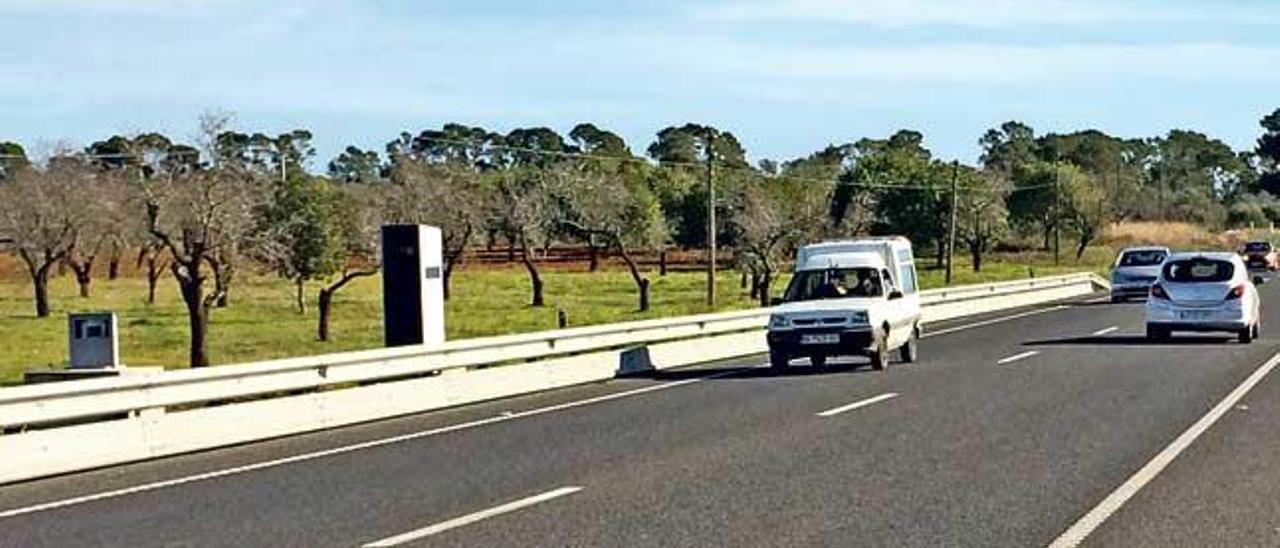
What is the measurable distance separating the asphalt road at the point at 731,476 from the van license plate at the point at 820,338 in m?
2.78

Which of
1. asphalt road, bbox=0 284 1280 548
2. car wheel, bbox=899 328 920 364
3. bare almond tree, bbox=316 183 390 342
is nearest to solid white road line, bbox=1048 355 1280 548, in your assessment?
asphalt road, bbox=0 284 1280 548

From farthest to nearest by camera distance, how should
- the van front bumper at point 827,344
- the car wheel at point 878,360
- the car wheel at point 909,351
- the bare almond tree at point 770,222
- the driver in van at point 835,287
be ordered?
the bare almond tree at point 770,222, the car wheel at point 909,351, the driver in van at point 835,287, the car wheel at point 878,360, the van front bumper at point 827,344

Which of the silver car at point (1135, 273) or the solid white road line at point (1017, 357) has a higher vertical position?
the silver car at point (1135, 273)

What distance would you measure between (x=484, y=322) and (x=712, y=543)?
4644cm

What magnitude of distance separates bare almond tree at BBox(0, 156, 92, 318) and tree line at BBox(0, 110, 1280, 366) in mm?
95

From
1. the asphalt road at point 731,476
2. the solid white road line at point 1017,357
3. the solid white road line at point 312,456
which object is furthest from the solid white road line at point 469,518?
the solid white road line at point 1017,357

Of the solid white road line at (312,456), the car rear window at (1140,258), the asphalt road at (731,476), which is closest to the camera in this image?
the asphalt road at (731,476)

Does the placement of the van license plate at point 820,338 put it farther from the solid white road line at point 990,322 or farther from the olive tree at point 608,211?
the olive tree at point 608,211

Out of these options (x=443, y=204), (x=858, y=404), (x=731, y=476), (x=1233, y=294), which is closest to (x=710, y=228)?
(x=1233, y=294)

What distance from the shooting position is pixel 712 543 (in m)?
9.69

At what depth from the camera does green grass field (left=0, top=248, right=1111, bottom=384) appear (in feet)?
155

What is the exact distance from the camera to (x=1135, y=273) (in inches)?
2019

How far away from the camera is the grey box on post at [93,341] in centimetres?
2356

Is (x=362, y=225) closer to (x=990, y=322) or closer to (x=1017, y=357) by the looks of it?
(x=990, y=322)
